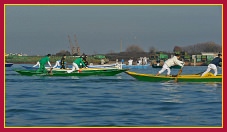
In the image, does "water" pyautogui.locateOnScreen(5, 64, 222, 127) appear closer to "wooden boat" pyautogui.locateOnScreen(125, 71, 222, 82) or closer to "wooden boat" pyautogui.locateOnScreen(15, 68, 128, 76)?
"wooden boat" pyautogui.locateOnScreen(125, 71, 222, 82)

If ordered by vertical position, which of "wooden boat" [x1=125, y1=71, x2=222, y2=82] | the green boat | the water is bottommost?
the water

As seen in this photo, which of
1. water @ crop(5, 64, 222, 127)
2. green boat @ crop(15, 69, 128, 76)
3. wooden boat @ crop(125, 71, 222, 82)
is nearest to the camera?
water @ crop(5, 64, 222, 127)

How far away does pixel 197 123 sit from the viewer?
434 inches

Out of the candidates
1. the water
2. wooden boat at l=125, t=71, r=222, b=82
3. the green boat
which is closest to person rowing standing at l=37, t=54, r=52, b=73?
the green boat

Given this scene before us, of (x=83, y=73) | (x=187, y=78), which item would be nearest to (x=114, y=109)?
(x=187, y=78)

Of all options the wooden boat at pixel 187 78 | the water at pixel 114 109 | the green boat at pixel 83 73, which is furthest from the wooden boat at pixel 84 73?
the water at pixel 114 109

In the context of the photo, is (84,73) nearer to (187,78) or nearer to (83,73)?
(83,73)

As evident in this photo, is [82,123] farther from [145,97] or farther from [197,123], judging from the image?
[145,97]

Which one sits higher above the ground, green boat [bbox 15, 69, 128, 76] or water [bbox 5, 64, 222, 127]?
green boat [bbox 15, 69, 128, 76]

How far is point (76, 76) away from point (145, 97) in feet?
46.1

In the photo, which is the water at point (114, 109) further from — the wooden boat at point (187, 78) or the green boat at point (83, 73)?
the green boat at point (83, 73)

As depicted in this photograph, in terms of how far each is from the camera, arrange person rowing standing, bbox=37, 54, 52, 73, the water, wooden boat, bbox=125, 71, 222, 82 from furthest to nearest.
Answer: person rowing standing, bbox=37, 54, 52, 73, wooden boat, bbox=125, 71, 222, 82, the water

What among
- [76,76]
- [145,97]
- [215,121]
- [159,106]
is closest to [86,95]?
[145,97]

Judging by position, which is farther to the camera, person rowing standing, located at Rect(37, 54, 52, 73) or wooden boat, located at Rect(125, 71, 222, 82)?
person rowing standing, located at Rect(37, 54, 52, 73)
